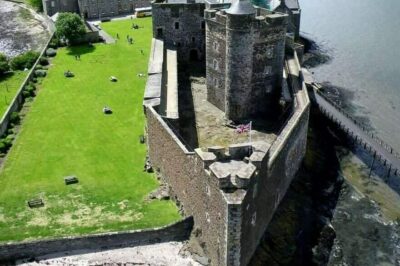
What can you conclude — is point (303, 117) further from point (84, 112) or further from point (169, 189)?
point (84, 112)

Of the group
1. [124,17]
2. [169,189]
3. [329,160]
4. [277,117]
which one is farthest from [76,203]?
[124,17]

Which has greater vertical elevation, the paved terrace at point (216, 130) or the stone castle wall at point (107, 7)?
the stone castle wall at point (107, 7)

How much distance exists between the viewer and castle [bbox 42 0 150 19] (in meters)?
89.4

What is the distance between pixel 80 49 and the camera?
237 feet

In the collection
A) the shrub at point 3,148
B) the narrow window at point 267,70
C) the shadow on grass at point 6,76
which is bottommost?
the shrub at point 3,148

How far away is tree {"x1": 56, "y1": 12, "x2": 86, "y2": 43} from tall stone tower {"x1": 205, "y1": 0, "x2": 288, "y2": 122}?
90.2ft

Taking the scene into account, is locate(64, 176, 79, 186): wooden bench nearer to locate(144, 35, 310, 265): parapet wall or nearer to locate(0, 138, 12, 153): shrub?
locate(144, 35, 310, 265): parapet wall

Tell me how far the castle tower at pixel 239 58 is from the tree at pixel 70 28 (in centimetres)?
3174

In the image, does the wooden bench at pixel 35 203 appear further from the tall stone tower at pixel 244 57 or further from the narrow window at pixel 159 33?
the narrow window at pixel 159 33

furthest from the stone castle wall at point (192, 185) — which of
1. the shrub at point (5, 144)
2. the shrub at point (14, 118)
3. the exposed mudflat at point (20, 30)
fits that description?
the exposed mudflat at point (20, 30)

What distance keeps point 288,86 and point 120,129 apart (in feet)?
53.4

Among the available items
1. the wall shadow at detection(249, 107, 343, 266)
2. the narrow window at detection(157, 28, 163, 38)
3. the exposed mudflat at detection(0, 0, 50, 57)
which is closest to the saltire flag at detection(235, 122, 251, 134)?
the wall shadow at detection(249, 107, 343, 266)

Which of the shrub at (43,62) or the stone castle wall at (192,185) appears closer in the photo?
the stone castle wall at (192,185)

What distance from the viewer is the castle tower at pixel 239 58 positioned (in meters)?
45.6
